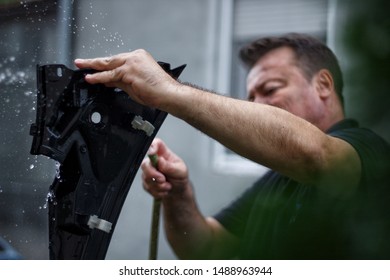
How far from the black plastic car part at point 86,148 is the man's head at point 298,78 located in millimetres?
503

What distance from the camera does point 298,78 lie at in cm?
159

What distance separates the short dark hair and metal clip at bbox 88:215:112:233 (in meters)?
0.64

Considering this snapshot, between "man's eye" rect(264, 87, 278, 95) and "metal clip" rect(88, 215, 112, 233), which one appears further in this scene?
"man's eye" rect(264, 87, 278, 95)

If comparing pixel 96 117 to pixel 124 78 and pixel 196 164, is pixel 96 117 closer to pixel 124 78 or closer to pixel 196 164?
pixel 124 78

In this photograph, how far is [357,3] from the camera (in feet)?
4.07

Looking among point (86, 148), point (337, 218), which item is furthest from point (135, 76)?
point (337, 218)

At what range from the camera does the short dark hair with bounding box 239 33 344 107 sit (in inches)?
60.4

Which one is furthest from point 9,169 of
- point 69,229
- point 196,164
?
point 196,164

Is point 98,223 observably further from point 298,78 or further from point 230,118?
point 298,78

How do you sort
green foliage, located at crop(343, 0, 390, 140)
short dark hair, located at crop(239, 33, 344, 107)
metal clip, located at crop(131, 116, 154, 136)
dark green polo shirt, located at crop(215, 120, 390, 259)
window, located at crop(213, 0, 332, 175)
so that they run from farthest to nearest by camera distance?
window, located at crop(213, 0, 332, 175), short dark hair, located at crop(239, 33, 344, 107), dark green polo shirt, located at crop(215, 120, 390, 259), metal clip, located at crop(131, 116, 154, 136), green foliage, located at crop(343, 0, 390, 140)

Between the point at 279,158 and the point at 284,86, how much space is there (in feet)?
1.73

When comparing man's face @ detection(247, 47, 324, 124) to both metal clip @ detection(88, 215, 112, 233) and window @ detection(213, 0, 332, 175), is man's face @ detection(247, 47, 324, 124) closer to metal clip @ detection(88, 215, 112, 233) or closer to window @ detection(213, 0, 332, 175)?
window @ detection(213, 0, 332, 175)

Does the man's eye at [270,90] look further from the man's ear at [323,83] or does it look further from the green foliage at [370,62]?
the green foliage at [370,62]

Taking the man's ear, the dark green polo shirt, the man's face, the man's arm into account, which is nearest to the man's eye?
the man's face
